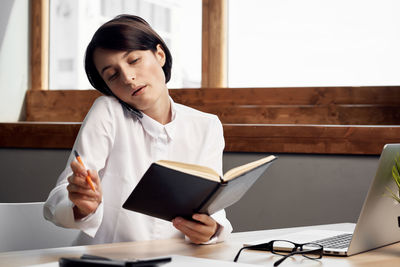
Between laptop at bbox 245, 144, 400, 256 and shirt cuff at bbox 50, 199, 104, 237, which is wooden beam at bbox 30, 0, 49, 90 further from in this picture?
laptop at bbox 245, 144, 400, 256

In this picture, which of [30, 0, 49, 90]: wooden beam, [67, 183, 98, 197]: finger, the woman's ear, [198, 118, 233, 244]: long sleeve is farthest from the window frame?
[67, 183, 98, 197]: finger

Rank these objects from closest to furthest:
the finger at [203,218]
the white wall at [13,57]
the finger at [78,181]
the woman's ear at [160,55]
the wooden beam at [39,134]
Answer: the finger at [78,181] < the finger at [203,218] < the woman's ear at [160,55] < the wooden beam at [39,134] < the white wall at [13,57]

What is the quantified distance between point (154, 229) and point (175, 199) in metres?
0.48

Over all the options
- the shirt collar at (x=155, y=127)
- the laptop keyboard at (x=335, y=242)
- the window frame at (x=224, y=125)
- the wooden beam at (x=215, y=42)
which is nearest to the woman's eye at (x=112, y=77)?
the shirt collar at (x=155, y=127)

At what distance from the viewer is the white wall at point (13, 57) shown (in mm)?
3139

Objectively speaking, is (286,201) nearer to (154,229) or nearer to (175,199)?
(154,229)

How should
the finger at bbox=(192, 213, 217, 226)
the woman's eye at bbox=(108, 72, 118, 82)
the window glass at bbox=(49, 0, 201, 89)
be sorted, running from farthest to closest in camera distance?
the window glass at bbox=(49, 0, 201, 89), the woman's eye at bbox=(108, 72, 118, 82), the finger at bbox=(192, 213, 217, 226)

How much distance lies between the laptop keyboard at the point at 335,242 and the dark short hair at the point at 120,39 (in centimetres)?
74

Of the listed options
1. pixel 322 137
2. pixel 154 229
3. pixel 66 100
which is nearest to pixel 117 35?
pixel 154 229

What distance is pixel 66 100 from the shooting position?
3.15 metres

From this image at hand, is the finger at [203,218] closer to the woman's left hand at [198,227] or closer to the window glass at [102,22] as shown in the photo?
the woman's left hand at [198,227]

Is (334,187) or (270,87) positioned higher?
(270,87)

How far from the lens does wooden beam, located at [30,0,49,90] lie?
10.8ft

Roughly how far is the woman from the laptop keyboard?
1.01ft
